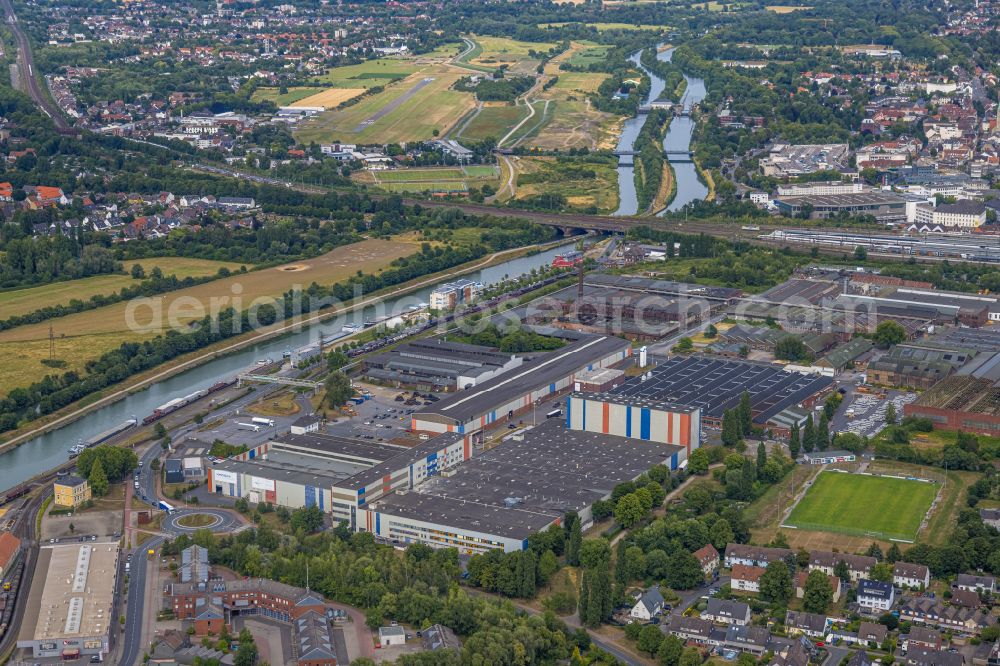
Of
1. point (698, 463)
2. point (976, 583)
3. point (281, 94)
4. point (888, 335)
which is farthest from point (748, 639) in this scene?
point (281, 94)

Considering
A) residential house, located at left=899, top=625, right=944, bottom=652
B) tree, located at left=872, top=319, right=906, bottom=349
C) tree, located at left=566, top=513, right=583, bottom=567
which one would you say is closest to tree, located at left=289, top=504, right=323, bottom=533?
tree, located at left=566, top=513, right=583, bottom=567

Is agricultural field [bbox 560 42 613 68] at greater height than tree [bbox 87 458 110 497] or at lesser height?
greater

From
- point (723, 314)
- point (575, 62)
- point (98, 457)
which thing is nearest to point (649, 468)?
point (98, 457)

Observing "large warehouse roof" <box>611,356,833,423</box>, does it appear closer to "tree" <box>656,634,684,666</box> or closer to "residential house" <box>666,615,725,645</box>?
"residential house" <box>666,615,725,645</box>

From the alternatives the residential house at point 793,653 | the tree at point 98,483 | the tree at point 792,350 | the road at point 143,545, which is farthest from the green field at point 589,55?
the residential house at point 793,653

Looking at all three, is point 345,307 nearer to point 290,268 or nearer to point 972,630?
point 290,268

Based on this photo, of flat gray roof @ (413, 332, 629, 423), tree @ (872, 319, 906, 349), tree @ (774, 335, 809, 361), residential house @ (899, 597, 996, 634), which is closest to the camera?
residential house @ (899, 597, 996, 634)
